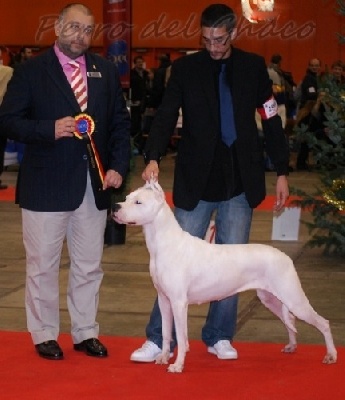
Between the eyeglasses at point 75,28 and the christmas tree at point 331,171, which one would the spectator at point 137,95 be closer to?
the christmas tree at point 331,171

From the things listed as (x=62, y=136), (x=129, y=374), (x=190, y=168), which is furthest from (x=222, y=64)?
(x=129, y=374)

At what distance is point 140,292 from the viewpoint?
809cm

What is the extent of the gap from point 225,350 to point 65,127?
1560mm

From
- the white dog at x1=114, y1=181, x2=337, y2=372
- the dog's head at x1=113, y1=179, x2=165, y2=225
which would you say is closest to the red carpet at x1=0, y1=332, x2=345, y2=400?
the white dog at x1=114, y1=181, x2=337, y2=372

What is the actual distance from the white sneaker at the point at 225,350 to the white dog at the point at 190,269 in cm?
35

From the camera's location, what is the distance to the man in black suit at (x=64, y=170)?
5770 millimetres

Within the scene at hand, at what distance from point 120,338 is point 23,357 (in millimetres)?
778

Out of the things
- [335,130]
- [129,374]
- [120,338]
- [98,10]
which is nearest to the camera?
[129,374]

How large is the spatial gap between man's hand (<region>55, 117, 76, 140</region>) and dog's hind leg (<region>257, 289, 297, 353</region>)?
1.42 metres

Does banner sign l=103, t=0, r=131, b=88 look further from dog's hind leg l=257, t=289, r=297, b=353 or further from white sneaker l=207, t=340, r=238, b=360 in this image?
white sneaker l=207, t=340, r=238, b=360

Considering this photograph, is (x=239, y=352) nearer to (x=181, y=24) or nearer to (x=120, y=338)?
(x=120, y=338)

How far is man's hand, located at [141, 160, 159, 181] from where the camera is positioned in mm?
5565

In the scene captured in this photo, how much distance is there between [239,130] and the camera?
5.86 m

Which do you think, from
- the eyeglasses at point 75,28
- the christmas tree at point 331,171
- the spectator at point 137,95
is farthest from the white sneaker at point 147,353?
the spectator at point 137,95
